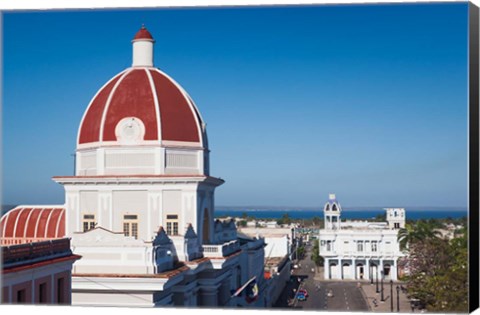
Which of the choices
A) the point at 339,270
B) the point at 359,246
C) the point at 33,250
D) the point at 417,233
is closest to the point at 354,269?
the point at 339,270

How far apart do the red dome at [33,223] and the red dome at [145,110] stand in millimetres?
2749

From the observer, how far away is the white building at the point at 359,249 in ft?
194

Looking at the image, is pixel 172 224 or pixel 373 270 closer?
pixel 172 224

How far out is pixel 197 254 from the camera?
97.7 feet

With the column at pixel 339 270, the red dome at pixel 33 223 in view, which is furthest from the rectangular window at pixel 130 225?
the column at pixel 339 270

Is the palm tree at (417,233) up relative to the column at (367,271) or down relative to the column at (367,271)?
up

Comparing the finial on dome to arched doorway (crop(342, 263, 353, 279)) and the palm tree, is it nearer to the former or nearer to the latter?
the palm tree

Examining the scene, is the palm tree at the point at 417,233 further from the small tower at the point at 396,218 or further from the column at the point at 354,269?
the column at the point at 354,269

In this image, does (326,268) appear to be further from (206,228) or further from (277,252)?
(206,228)

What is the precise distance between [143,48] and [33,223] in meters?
7.24

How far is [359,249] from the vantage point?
60.4 m

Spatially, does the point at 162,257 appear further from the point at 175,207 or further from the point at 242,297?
the point at 242,297

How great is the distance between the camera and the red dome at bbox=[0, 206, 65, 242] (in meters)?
31.9

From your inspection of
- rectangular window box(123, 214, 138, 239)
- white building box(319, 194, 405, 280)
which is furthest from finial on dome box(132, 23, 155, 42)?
white building box(319, 194, 405, 280)
